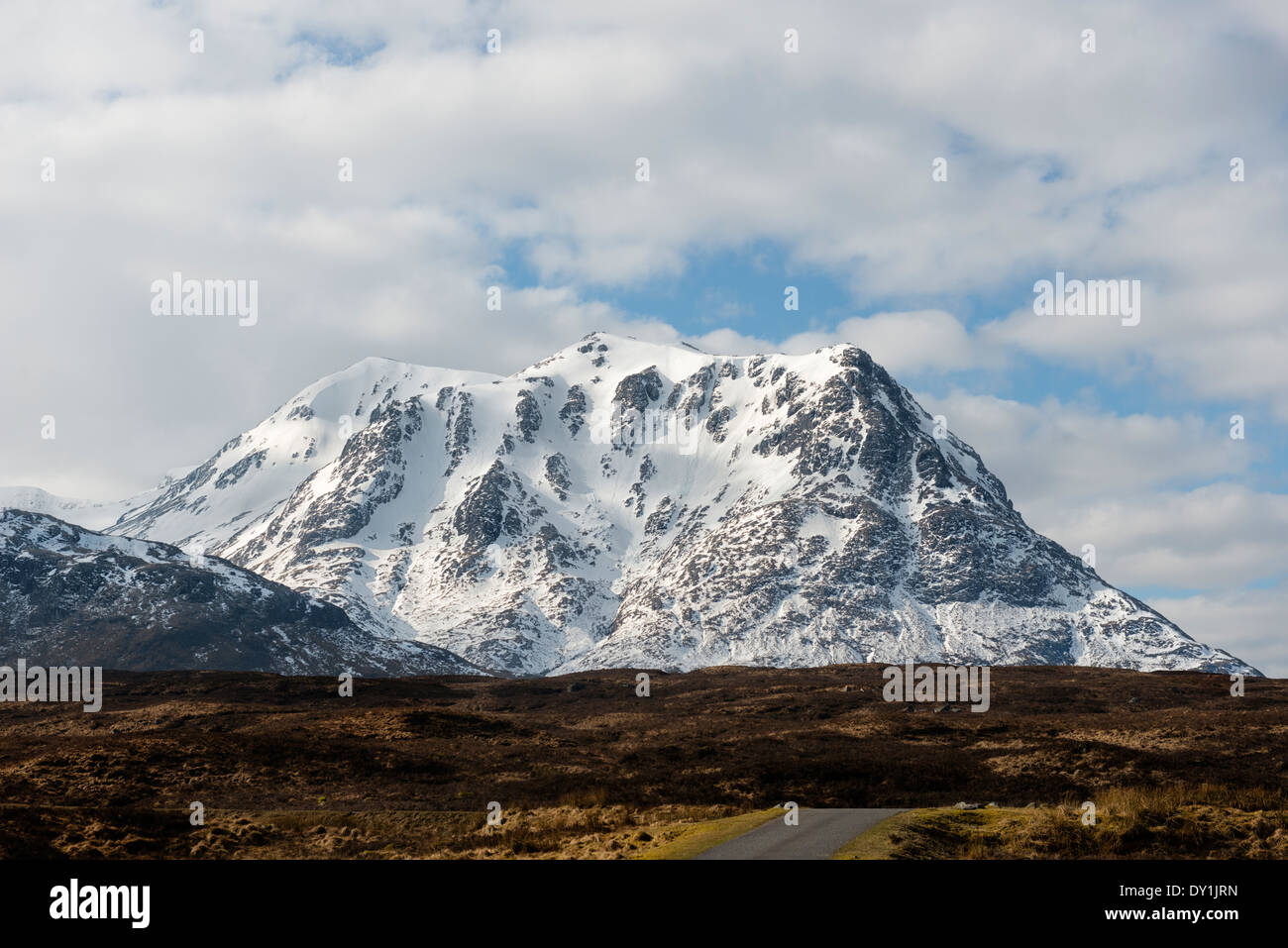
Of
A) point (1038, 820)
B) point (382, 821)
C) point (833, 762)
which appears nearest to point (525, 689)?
point (833, 762)

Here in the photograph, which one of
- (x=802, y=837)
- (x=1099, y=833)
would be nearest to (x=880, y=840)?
(x=802, y=837)

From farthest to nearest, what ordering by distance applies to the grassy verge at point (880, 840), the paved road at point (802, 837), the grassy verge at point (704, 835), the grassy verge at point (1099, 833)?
the grassy verge at point (1099, 833)
the grassy verge at point (704, 835)
the grassy verge at point (880, 840)
the paved road at point (802, 837)

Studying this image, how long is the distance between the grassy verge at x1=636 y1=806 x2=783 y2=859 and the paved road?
0.40 metres

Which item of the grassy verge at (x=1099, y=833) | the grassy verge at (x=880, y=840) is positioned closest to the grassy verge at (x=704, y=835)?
the grassy verge at (x=880, y=840)

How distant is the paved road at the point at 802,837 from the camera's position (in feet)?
86.9

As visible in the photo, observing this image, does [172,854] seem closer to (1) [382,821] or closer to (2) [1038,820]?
(1) [382,821]

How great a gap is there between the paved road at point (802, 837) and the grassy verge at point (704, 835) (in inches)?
15.6

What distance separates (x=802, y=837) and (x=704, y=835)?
3.25 metres

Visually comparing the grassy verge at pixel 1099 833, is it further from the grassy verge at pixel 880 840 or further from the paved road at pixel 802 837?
the paved road at pixel 802 837

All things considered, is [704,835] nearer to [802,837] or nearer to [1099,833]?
[802,837]

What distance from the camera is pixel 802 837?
30.0 metres

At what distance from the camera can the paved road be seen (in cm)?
2650
